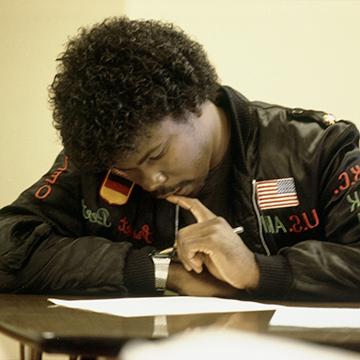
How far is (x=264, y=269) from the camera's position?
1.01 meters

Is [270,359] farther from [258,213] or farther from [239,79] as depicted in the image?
[239,79]

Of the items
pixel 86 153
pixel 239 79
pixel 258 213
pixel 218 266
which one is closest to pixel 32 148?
pixel 239 79

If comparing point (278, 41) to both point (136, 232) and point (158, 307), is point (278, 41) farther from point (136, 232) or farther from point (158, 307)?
point (158, 307)

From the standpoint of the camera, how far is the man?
1.03 metres

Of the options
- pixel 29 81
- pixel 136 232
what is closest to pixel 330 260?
pixel 136 232

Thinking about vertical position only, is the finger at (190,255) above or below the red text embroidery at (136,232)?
above

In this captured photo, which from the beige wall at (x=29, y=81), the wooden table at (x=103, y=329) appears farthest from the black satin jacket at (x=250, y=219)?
the beige wall at (x=29, y=81)

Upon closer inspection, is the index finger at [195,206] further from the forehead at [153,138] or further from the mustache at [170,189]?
the forehead at [153,138]

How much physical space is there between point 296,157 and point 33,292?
554 mm

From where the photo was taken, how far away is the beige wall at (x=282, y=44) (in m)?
1.68

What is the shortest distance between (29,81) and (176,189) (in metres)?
0.86

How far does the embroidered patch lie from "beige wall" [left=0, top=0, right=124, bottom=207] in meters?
0.59

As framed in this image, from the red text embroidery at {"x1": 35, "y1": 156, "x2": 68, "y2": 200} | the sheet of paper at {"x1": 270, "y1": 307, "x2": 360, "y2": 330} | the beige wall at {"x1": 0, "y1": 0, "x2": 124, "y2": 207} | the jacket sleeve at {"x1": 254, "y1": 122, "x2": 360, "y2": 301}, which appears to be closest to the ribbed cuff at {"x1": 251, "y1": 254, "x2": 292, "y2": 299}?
the jacket sleeve at {"x1": 254, "y1": 122, "x2": 360, "y2": 301}

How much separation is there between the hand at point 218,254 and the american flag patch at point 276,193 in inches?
7.6
